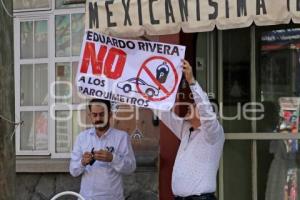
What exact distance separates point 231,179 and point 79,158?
184 centimetres

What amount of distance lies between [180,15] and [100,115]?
122cm

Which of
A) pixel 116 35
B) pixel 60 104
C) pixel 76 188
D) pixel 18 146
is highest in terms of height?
pixel 116 35

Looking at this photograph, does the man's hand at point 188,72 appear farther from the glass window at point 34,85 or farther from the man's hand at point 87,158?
the glass window at point 34,85

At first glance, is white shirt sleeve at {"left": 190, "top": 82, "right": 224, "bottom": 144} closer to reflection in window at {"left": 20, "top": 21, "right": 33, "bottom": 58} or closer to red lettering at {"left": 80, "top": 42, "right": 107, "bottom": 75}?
red lettering at {"left": 80, "top": 42, "right": 107, "bottom": 75}

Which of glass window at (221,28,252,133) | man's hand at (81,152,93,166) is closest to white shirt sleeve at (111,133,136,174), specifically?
man's hand at (81,152,93,166)

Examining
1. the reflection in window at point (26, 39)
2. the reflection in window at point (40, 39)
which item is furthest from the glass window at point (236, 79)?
the reflection in window at point (26, 39)

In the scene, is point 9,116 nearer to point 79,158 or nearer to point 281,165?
point 79,158

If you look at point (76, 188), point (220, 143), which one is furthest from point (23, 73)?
point (220, 143)

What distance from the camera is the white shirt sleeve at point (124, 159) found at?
5.27m

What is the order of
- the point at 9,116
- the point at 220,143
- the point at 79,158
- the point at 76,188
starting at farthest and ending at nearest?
the point at 76,188 → the point at 79,158 → the point at 220,143 → the point at 9,116

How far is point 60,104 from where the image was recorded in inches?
281

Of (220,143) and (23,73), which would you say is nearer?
(220,143)

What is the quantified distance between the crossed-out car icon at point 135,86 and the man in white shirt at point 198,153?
14.1 inches

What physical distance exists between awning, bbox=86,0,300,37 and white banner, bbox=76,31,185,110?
0.14m
